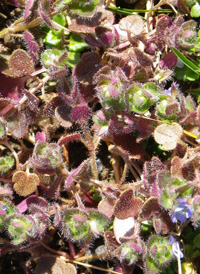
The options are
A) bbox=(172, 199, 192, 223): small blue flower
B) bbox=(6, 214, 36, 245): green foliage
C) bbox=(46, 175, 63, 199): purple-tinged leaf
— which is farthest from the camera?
bbox=(46, 175, 63, 199): purple-tinged leaf

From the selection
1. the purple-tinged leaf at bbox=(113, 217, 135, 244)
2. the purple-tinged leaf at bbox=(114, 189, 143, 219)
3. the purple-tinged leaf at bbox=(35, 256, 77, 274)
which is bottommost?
the purple-tinged leaf at bbox=(35, 256, 77, 274)

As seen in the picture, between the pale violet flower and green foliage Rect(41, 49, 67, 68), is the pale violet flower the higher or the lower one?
the lower one

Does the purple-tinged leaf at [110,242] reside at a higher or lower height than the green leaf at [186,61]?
lower

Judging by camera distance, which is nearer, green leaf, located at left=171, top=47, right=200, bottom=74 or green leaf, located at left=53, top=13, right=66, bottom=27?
green leaf, located at left=171, top=47, right=200, bottom=74

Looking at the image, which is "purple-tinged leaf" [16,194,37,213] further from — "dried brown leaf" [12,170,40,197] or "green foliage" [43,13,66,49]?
"green foliage" [43,13,66,49]

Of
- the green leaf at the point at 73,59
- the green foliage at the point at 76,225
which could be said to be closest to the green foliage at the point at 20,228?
the green foliage at the point at 76,225

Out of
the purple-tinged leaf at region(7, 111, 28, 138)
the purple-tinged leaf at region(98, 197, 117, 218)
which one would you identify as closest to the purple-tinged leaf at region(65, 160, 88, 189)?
the purple-tinged leaf at region(98, 197, 117, 218)

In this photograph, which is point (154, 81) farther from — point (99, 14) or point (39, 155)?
point (39, 155)

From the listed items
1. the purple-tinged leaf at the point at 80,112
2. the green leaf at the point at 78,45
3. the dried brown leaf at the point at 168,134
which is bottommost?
the dried brown leaf at the point at 168,134

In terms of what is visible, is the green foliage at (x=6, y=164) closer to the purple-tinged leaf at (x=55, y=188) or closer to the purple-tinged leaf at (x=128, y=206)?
the purple-tinged leaf at (x=55, y=188)

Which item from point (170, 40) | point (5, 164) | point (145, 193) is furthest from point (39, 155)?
point (170, 40)
